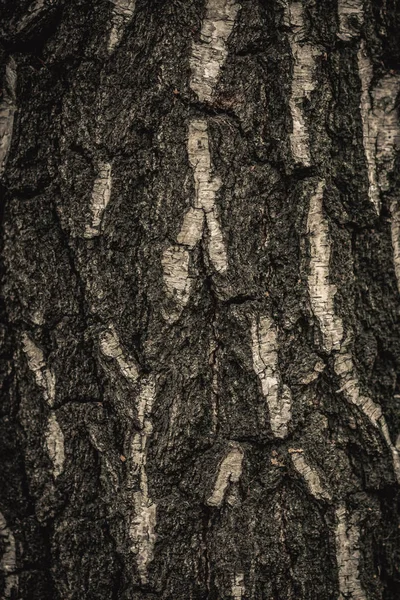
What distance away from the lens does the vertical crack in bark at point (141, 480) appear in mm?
1158

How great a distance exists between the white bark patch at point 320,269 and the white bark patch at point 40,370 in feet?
2.11

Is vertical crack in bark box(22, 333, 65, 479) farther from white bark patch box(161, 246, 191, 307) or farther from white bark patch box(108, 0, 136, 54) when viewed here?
white bark patch box(108, 0, 136, 54)

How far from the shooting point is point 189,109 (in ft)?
3.78


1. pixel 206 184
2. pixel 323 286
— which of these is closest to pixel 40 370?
pixel 206 184

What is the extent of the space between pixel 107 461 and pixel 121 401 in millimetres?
146

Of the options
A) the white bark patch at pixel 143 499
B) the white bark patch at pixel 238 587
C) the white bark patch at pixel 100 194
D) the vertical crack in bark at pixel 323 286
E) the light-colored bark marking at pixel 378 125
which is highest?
the light-colored bark marking at pixel 378 125

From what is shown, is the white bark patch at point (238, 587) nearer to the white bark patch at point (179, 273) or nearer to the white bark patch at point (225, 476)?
the white bark patch at point (225, 476)

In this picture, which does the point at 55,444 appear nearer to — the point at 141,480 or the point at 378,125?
the point at 141,480

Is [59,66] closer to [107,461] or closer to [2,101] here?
[2,101]

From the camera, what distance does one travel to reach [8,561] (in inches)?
48.8

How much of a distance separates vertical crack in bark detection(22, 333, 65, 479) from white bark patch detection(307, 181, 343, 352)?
2.12ft

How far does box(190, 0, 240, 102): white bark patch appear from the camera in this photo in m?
1.15

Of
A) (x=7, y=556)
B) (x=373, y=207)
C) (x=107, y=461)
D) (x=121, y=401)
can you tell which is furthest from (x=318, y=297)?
(x=7, y=556)

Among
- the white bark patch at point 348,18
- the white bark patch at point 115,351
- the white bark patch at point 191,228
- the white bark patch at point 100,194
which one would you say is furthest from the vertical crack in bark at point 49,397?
the white bark patch at point 348,18
